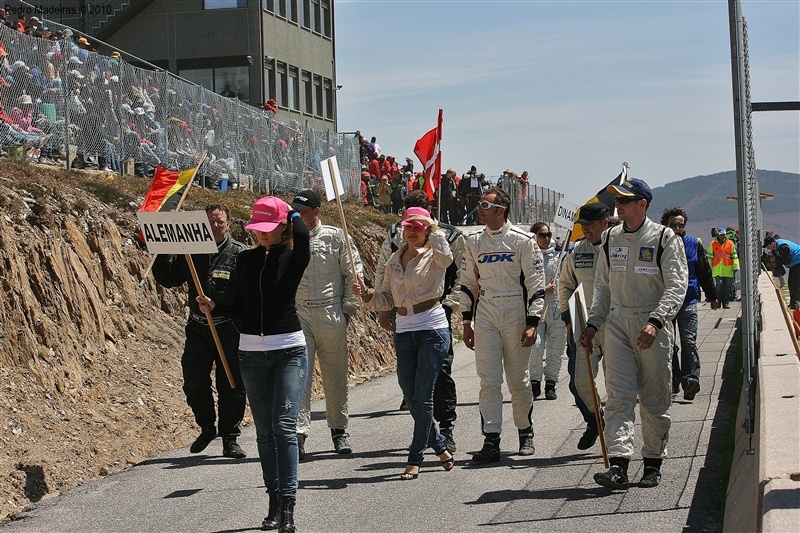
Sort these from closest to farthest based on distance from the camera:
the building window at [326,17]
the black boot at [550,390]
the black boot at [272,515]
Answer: the black boot at [272,515]
the black boot at [550,390]
the building window at [326,17]

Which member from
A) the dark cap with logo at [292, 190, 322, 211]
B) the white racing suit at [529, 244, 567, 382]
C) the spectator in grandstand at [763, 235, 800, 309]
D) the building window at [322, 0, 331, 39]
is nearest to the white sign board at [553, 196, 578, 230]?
the white racing suit at [529, 244, 567, 382]

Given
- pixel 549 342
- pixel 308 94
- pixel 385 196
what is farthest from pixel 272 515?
pixel 308 94

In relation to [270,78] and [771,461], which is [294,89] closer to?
[270,78]

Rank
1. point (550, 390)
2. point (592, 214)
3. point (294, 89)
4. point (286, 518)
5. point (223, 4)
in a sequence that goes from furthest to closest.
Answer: point (294, 89), point (223, 4), point (550, 390), point (592, 214), point (286, 518)

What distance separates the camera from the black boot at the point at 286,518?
6.83 m

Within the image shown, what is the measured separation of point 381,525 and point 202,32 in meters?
33.9

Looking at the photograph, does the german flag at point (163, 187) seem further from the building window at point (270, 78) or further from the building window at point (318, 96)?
the building window at point (318, 96)

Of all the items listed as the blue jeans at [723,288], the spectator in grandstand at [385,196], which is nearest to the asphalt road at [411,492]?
the blue jeans at [723,288]

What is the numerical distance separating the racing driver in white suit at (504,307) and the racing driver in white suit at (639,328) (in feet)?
3.90

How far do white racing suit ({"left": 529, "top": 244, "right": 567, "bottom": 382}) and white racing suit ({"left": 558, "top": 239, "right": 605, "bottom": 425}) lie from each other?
2.18 meters

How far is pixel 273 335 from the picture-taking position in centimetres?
712

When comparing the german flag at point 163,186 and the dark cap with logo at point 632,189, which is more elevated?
the german flag at point 163,186

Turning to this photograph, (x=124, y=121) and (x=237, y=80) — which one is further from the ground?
(x=237, y=80)

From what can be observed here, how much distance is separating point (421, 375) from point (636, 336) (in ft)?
5.32
